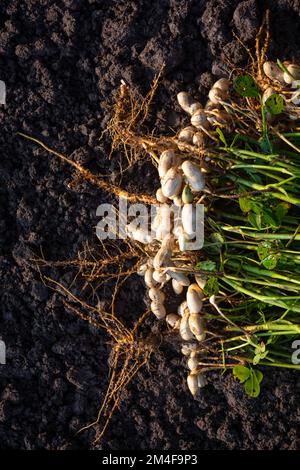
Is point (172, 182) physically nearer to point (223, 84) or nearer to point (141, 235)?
point (141, 235)

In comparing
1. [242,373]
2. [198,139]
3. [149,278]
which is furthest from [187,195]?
[242,373]

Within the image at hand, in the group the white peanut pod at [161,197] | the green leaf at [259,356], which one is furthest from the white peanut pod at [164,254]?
the green leaf at [259,356]

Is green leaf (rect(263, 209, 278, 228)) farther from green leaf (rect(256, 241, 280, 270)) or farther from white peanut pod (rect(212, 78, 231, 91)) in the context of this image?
white peanut pod (rect(212, 78, 231, 91))

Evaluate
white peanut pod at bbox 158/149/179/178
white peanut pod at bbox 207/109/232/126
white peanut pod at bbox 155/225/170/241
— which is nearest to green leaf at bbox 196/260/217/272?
white peanut pod at bbox 155/225/170/241

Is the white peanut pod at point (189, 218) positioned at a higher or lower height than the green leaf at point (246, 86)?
lower

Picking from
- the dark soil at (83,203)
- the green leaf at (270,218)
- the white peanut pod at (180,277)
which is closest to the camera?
the green leaf at (270,218)

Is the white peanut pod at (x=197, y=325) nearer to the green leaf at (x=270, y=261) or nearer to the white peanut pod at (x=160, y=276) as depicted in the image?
the white peanut pod at (x=160, y=276)

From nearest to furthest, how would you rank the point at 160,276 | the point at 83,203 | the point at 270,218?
the point at 270,218
the point at 160,276
the point at 83,203
